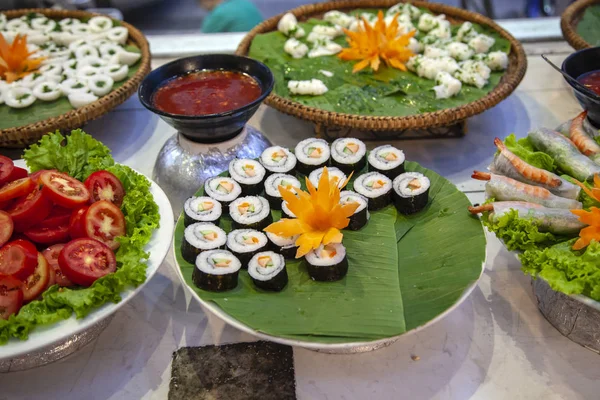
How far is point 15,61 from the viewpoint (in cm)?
284

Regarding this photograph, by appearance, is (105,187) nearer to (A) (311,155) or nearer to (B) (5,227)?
(B) (5,227)

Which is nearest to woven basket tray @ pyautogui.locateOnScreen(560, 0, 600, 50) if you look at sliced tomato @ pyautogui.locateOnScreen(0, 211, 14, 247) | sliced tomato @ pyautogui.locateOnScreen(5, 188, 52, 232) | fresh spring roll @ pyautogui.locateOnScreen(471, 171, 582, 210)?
fresh spring roll @ pyautogui.locateOnScreen(471, 171, 582, 210)

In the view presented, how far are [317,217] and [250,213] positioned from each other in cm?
27

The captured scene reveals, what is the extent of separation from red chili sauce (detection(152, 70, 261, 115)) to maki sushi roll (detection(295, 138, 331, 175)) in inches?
12.5

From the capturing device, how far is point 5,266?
5.12 ft

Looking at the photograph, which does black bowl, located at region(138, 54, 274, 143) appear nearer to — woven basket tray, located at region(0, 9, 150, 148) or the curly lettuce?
the curly lettuce

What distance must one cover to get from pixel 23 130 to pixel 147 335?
3.65 ft

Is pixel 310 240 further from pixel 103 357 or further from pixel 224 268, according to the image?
pixel 103 357

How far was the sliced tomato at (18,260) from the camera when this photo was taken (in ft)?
5.09

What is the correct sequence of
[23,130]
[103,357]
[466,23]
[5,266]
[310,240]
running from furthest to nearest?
[466,23]
[23,130]
[103,357]
[310,240]
[5,266]

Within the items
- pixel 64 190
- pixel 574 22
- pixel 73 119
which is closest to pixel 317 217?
pixel 64 190

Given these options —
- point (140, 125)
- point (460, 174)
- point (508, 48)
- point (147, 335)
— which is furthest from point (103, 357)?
point (508, 48)

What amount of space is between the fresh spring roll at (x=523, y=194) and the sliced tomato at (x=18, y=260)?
144 centimetres

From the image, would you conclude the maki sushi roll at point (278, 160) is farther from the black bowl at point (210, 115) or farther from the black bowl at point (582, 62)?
the black bowl at point (582, 62)
